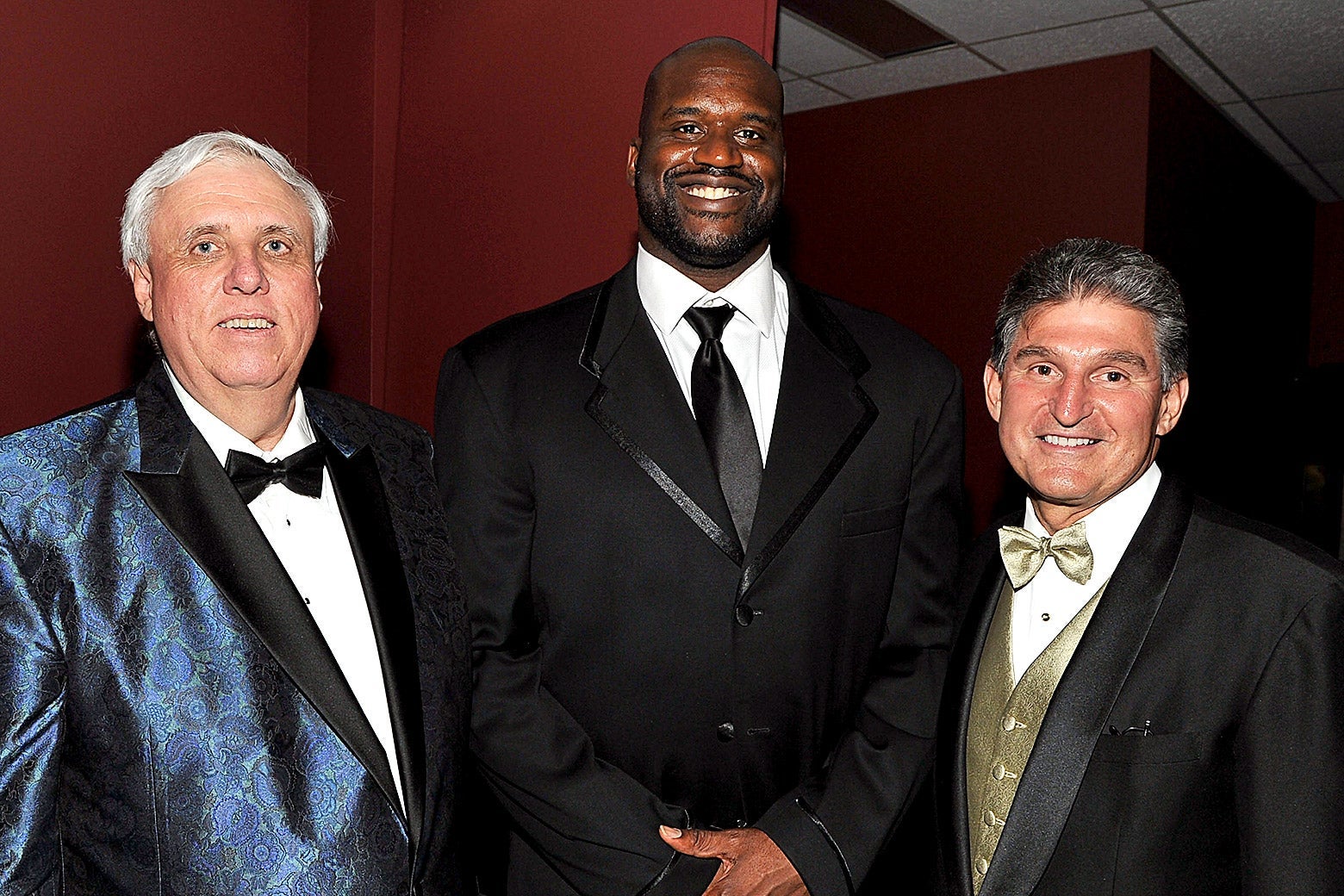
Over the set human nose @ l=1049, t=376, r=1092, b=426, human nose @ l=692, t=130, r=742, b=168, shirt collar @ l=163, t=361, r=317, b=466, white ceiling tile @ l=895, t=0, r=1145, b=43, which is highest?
white ceiling tile @ l=895, t=0, r=1145, b=43

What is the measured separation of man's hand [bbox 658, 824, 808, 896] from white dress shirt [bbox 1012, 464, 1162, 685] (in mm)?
482

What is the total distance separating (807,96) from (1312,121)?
124 inches

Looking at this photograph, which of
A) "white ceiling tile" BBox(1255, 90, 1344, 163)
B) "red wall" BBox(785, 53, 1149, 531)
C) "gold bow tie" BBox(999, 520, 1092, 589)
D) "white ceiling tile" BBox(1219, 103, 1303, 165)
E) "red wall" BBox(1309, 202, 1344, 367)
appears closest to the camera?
"gold bow tie" BBox(999, 520, 1092, 589)

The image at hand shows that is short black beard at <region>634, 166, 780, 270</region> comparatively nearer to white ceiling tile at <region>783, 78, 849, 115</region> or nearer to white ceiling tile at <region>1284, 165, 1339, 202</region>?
white ceiling tile at <region>783, 78, 849, 115</region>

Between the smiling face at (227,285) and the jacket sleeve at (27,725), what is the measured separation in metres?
0.38

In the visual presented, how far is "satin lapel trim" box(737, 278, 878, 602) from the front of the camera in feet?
5.91

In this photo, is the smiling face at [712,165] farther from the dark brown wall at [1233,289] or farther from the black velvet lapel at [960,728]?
the dark brown wall at [1233,289]

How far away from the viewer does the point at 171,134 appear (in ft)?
11.1

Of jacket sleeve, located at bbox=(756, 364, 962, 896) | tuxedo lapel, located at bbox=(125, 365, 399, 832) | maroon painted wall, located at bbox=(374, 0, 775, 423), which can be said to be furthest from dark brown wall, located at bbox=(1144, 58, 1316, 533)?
tuxedo lapel, located at bbox=(125, 365, 399, 832)

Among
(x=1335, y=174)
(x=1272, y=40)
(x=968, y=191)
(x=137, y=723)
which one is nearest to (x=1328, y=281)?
(x=1335, y=174)

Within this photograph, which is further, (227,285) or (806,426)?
(806,426)

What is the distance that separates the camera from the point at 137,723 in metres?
1.41

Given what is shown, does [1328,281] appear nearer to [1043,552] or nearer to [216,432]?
[1043,552]

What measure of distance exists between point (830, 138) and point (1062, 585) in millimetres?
5177
